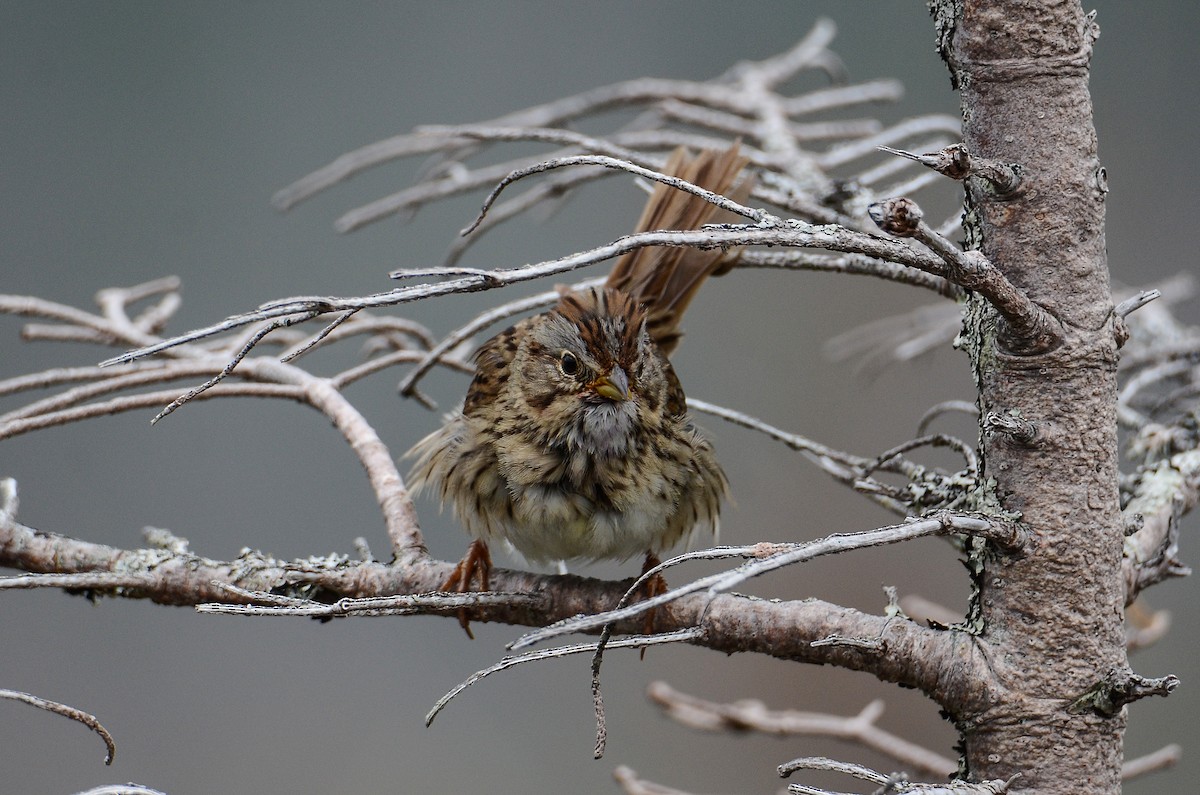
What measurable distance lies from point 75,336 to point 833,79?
206cm

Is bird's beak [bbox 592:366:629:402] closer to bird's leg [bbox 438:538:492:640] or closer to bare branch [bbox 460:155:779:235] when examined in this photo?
bird's leg [bbox 438:538:492:640]

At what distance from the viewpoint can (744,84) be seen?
290 cm

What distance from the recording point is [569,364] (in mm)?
2188

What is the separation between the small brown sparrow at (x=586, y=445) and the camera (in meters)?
2.09

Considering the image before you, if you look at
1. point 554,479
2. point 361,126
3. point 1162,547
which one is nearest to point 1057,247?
point 1162,547

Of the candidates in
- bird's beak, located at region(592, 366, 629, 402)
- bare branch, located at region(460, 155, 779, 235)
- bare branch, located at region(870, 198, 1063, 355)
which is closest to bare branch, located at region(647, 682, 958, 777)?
bird's beak, located at region(592, 366, 629, 402)

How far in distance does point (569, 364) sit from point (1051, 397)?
1.11 metres

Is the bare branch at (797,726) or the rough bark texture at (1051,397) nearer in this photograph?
the rough bark texture at (1051,397)

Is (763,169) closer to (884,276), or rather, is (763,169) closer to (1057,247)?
(884,276)

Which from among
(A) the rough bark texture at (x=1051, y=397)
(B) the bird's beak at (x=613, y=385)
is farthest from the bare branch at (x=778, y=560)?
(B) the bird's beak at (x=613, y=385)

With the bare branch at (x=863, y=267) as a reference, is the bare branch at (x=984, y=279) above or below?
below

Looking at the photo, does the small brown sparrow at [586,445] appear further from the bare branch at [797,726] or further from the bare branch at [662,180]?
the bare branch at [662,180]

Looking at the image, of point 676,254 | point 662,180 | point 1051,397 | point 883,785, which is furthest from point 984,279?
point 676,254

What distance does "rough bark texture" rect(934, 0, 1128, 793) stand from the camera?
4.01ft
